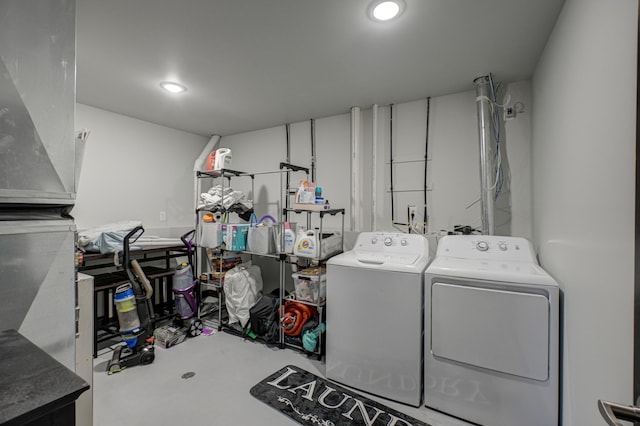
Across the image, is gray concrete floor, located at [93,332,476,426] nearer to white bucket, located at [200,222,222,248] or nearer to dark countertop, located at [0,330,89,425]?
white bucket, located at [200,222,222,248]

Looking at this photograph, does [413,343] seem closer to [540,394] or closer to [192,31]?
[540,394]

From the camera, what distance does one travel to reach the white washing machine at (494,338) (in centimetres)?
158

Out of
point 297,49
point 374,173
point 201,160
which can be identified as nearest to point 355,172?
point 374,173

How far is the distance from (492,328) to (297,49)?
2.18m

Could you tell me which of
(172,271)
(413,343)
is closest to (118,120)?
(172,271)

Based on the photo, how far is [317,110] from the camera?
3.12 m

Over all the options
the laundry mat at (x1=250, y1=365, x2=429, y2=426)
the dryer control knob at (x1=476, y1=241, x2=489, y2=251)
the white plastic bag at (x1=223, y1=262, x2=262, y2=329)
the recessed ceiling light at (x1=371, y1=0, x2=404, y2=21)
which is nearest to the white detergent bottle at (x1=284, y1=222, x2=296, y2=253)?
the white plastic bag at (x1=223, y1=262, x2=262, y2=329)

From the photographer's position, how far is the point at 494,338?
1684 mm

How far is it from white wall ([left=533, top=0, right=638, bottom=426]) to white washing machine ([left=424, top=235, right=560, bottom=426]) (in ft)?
0.34

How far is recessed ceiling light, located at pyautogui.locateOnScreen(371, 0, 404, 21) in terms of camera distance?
1493 millimetres

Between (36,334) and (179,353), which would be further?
(179,353)

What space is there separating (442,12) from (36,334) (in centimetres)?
225

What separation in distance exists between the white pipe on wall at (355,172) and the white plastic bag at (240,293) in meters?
1.25

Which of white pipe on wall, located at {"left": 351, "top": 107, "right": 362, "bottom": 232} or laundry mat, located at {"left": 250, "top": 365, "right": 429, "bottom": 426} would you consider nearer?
laundry mat, located at {"left": 250, "top": 365, "right": 429, "bottom": 426}
